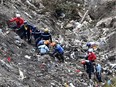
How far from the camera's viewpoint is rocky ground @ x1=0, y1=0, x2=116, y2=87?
1391 centimetres

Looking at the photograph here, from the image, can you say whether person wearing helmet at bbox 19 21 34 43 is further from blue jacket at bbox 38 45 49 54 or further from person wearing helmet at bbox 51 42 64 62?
person wearing helmet at bbox 51 42 64 62

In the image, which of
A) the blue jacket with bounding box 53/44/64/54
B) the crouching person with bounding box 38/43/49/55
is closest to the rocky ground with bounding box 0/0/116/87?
the crouching person with bounding box 38/43/49/55

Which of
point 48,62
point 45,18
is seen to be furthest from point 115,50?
point 48,62

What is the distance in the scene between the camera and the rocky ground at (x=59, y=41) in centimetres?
1391

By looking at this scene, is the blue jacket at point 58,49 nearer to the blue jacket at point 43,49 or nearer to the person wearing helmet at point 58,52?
the person wearing helmet at point 58,52

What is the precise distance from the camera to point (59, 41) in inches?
838

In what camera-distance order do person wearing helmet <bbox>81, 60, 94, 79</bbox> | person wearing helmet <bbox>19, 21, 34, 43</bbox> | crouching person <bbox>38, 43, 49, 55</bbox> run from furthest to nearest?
1. person wearing helmet <bbox>19, 21, 34, 43</bbox>
2. crouching person <bbox>38, 43, 49, 55</bbox>
3. person wearing helmet <bbox>81, 60, 94, 79</bbox>

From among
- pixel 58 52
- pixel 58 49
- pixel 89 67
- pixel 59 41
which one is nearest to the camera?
pixel 89 67

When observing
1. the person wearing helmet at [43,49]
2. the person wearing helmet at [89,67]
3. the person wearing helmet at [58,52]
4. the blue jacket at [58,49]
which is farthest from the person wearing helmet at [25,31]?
the person wearing helmet at [89,67]

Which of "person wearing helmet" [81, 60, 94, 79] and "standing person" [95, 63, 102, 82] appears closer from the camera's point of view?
"person wearing helmet" [81, 60, 94, 79]

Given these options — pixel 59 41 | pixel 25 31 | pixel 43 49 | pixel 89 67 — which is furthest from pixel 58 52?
pixel 59 41

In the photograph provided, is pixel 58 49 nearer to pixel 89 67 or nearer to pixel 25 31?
pixel 89 67

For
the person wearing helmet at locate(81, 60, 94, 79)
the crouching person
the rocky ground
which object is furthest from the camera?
the crouching person

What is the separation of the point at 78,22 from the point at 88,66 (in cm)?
1073
